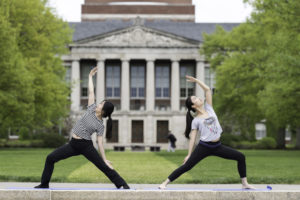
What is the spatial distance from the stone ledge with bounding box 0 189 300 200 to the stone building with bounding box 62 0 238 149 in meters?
59.2

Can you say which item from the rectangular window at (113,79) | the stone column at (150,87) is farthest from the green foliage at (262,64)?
the rectangular window at (113,79)

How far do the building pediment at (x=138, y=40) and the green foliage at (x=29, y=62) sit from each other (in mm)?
29843

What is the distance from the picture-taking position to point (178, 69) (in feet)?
235

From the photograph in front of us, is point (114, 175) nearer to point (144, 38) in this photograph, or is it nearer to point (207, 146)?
point (207, 146)

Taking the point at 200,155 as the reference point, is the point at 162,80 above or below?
above

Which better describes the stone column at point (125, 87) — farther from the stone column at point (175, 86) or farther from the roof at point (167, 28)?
the roof at point (167, 28)

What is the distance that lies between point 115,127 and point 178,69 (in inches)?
482

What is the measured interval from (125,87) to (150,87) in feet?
11.6

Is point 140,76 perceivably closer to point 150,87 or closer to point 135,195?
point 150,87

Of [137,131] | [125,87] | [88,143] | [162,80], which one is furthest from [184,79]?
[88,143]

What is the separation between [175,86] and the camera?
71.1m

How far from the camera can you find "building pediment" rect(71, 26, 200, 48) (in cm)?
7088

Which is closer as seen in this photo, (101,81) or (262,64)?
(262,64)

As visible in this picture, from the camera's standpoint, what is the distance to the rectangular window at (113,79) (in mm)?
73375
